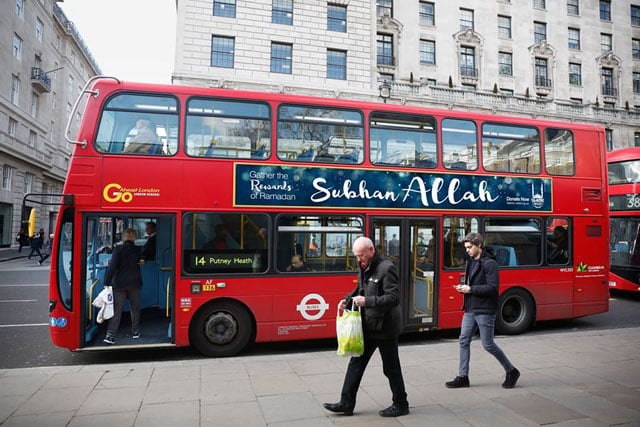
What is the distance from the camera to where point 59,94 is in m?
42.1

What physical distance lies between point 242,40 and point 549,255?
22999 millimetres

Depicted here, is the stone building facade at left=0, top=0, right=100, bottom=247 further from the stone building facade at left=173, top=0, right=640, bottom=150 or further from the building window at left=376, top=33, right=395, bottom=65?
the building window at left=376, top=33, right=395, bottom=65

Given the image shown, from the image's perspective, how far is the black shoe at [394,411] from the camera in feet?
13.1

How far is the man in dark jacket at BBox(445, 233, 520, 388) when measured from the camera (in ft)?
15.4

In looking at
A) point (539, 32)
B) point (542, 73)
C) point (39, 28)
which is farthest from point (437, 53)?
point (39, 28)

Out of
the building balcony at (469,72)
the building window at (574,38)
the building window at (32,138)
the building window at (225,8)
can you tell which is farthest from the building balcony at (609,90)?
the building window at (32,138)

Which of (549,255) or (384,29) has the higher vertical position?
(384,29)

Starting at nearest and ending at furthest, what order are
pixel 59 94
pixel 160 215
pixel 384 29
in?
pixel 160 215, pixel 384 29, pixel 59 94

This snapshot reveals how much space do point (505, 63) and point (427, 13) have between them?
310 inches

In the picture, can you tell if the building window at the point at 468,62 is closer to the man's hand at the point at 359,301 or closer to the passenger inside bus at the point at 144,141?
the passenger inside bus at the point at 144,141

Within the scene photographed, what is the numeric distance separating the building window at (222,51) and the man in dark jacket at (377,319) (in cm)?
2423

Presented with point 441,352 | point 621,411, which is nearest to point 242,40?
point 441,352

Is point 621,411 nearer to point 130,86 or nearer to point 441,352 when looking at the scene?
point 441,352

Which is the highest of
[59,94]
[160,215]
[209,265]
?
[59,94]
